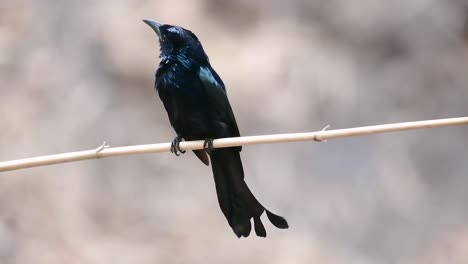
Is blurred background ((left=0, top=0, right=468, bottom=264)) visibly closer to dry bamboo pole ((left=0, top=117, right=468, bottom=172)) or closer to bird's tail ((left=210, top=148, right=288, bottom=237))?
bird's tail ((left=210, top=148, right=288, bottom=237))

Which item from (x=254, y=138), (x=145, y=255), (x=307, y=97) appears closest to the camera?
(x=254, y=138)

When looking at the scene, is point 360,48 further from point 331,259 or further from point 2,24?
point 2,24

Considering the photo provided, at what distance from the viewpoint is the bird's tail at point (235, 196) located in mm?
1784

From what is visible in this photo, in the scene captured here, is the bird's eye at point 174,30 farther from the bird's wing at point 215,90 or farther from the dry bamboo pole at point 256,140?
the dry bamboo pole at point 256,140

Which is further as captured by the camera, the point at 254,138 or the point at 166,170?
the point at 166,170

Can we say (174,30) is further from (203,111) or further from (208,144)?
(208,144)

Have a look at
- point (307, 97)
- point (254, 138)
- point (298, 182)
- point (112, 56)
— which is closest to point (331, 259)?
point (298, 182)

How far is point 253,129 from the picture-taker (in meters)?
2.82

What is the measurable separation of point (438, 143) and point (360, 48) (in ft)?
1.58

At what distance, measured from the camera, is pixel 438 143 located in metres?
2.92

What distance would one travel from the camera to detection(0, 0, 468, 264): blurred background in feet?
8.88

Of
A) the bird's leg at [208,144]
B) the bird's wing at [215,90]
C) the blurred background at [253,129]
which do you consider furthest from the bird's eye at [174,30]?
the blurred background at [253,129]

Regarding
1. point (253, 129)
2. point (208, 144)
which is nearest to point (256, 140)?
point (208, 144)

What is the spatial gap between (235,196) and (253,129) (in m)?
1.01
